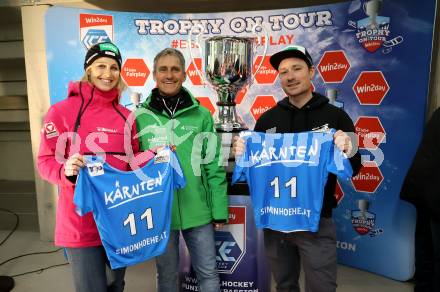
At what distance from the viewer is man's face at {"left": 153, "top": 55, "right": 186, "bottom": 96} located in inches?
59.0

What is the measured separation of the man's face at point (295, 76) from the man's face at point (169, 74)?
47cm

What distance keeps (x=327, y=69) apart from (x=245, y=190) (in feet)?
4.32

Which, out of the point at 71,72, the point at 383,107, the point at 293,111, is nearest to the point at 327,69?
the point at 383,107

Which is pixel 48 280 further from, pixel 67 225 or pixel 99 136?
pixel 99 136

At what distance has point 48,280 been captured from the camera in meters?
2.45

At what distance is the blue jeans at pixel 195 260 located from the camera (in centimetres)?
155

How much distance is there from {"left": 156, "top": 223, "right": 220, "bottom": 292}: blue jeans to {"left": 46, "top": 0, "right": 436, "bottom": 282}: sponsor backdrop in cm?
24

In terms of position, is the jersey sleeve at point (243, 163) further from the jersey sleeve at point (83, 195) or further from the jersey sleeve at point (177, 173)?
the jersey sleeve at point (83, 195)

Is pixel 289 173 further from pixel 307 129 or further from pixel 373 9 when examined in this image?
pixel 373 9

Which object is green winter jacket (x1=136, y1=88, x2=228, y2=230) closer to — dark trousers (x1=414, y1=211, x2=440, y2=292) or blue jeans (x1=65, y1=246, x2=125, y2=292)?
blue jeans (x1=65, y1=246, x2=125, y2=292)

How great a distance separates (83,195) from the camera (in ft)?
4.06

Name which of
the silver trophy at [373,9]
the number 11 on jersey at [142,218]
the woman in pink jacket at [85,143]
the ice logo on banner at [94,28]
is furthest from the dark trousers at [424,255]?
the ice logo on banner at [94,28]

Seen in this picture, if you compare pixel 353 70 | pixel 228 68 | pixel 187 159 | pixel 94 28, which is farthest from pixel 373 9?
pixel 94 28

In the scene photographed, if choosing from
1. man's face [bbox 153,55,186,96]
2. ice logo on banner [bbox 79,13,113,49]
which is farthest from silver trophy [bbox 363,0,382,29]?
ice logo on banner [bbox 79,13,113,49]
